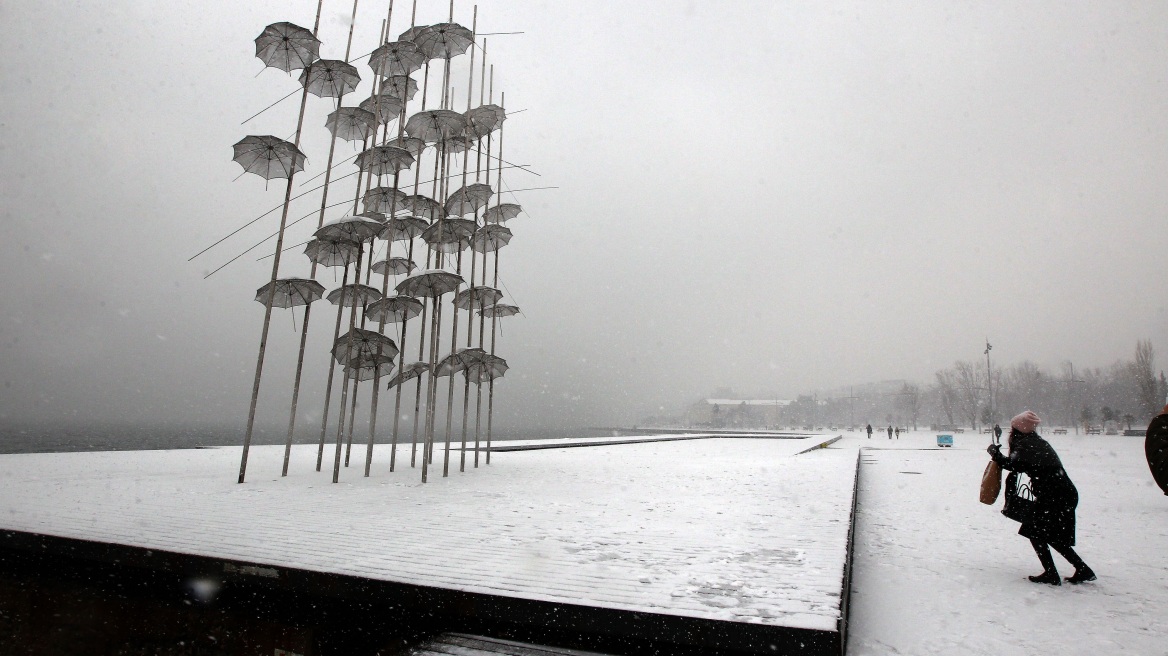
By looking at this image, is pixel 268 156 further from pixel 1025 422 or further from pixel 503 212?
pixel 1025 422

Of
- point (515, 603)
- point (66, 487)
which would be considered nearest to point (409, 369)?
point (66, 487)

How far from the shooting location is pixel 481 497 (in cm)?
942

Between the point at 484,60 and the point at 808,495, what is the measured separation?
13742 millimetres

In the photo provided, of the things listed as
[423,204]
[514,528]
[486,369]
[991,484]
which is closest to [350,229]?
[423,204]

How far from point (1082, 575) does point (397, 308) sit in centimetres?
1355

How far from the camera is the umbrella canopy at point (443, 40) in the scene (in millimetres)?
12881

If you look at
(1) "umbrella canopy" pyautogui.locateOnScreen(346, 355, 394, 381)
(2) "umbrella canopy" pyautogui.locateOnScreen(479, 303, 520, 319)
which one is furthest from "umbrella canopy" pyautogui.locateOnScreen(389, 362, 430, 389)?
(2) "umbrella canopy" pyautogui.locateOnScreen(479, 303, 520, 319)

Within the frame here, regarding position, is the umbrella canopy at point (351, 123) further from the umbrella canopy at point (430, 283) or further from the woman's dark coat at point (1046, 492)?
the woman's dark coat at point (1046, 492)

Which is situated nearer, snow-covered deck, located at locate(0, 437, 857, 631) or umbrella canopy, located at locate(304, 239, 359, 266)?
snow-covered deck, located at locate(0, 437, 857, 631)

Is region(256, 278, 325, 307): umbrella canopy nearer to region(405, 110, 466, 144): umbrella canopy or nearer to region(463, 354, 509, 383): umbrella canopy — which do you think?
region(463, 354, 509, 383): umbrella canopy

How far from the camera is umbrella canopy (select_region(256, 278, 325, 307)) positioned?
12172 millimetres

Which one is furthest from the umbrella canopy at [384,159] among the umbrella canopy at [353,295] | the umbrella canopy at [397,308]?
the umbrella canopy at [397,308]

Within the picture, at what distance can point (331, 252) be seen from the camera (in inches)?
512

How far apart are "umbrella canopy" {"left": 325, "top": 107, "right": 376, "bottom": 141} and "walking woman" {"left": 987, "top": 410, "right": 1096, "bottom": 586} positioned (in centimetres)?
1399
